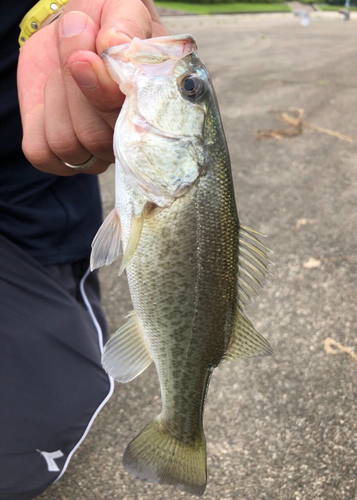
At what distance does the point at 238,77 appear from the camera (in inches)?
276

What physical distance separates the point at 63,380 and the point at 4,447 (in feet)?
1.08

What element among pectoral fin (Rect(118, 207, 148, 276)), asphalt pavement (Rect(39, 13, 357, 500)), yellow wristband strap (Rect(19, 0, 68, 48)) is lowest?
asphalt pavement (Rect(39, 13, 357, 500))

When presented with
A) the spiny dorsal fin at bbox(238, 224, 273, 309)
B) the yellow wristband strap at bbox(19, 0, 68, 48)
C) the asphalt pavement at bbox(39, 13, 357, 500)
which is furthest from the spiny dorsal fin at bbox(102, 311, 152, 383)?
the yellow wristband strap at bbox(19, 0, 68, 48)

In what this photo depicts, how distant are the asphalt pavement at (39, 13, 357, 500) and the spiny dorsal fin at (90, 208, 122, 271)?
110 centimetres

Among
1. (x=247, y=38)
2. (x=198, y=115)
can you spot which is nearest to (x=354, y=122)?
(x=198, y=115)

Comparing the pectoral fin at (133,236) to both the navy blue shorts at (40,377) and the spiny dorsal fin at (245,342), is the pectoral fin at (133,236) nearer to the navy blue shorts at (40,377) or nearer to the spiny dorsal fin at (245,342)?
the spiny dorsal fin at (245,342)

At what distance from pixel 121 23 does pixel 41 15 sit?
64cm

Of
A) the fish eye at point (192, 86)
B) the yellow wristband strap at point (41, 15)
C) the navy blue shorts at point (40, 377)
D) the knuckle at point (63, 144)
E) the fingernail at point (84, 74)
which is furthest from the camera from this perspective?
the navy blue shorts at point (40, 377)

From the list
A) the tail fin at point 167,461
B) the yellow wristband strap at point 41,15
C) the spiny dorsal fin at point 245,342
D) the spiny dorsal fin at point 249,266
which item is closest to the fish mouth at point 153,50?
the spiny dorsal fin at point 249,266

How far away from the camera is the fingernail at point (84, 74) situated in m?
1.04

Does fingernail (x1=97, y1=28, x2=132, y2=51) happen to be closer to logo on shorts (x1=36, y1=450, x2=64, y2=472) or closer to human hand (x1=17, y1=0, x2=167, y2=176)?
human hand (x1=17, y1=0, x2=167, y2=176)

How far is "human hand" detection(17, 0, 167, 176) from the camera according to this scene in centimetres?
107

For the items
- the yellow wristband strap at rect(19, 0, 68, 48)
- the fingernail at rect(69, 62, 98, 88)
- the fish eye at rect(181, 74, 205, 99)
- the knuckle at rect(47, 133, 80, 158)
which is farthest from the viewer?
the yellow wristband strap at rect(19, 0, 68, 48)

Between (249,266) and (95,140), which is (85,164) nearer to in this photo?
(95,140)
